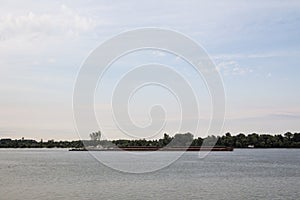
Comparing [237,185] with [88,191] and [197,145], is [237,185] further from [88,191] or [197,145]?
[197,145]

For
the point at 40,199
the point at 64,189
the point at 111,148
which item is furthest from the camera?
the point at 111,148

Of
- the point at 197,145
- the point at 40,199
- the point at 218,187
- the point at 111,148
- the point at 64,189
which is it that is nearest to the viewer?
the point at 40,199

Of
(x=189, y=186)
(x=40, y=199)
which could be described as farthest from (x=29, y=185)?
(x=189, y=186)

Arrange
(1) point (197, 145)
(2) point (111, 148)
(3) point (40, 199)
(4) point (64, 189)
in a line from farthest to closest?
(2) point (111, 148), (1) point (197, 145), (4) point (64, 189), (3) point (40, 199)

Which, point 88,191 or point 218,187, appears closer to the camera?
point 88,191

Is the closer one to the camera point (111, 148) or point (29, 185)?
point (29, 185)

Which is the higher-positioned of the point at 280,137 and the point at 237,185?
the point at 280,137

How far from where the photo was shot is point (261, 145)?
189 meters

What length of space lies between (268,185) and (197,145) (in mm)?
116409

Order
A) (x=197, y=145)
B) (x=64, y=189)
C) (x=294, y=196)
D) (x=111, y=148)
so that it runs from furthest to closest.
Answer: (x=111, y=148)
(x=197, y=145)
(x=64, y=189)
(x=294, y=196)

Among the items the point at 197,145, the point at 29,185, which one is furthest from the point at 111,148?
the point at 29,185

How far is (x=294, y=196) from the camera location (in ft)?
124

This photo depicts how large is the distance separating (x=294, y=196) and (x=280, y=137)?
154 meters

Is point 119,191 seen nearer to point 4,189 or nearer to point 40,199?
point 40,199
